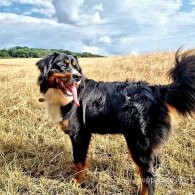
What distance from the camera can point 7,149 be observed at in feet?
18.0

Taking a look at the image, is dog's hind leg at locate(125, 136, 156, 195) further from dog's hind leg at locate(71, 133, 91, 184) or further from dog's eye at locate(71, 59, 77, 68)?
dog's eye at locate(71, 59, 77, 68)

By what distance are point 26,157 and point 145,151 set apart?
2.04 m

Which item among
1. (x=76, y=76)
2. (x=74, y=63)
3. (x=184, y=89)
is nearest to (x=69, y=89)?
(x=76, y=76)

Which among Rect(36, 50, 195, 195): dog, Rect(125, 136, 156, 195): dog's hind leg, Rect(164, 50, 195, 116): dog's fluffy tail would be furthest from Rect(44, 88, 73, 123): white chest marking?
Rect(164, 50, 195, 116): dog's fluffy tail

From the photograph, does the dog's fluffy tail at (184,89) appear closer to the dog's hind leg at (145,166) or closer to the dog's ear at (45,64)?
the dog's hind leg at (145,166)

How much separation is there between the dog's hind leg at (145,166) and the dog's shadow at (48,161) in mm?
271

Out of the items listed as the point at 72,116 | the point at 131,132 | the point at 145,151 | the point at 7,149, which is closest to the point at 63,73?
the point at 72,116

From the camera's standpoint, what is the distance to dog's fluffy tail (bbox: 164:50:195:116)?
4184 mm

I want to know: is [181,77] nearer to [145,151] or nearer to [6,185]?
[145,151]

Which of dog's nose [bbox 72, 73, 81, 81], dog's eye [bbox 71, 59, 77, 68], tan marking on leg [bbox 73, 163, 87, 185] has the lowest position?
tan marking on leg [bbox 73, 163, 87, 185]

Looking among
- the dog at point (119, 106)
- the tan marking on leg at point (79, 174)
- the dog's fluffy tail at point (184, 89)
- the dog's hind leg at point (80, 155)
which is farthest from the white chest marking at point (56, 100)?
the dog's fluffy tail at point (184, 89)

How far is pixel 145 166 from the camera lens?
425 cm

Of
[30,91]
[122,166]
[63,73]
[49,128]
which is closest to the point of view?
[63,73]

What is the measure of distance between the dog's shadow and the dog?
29 centimetres
